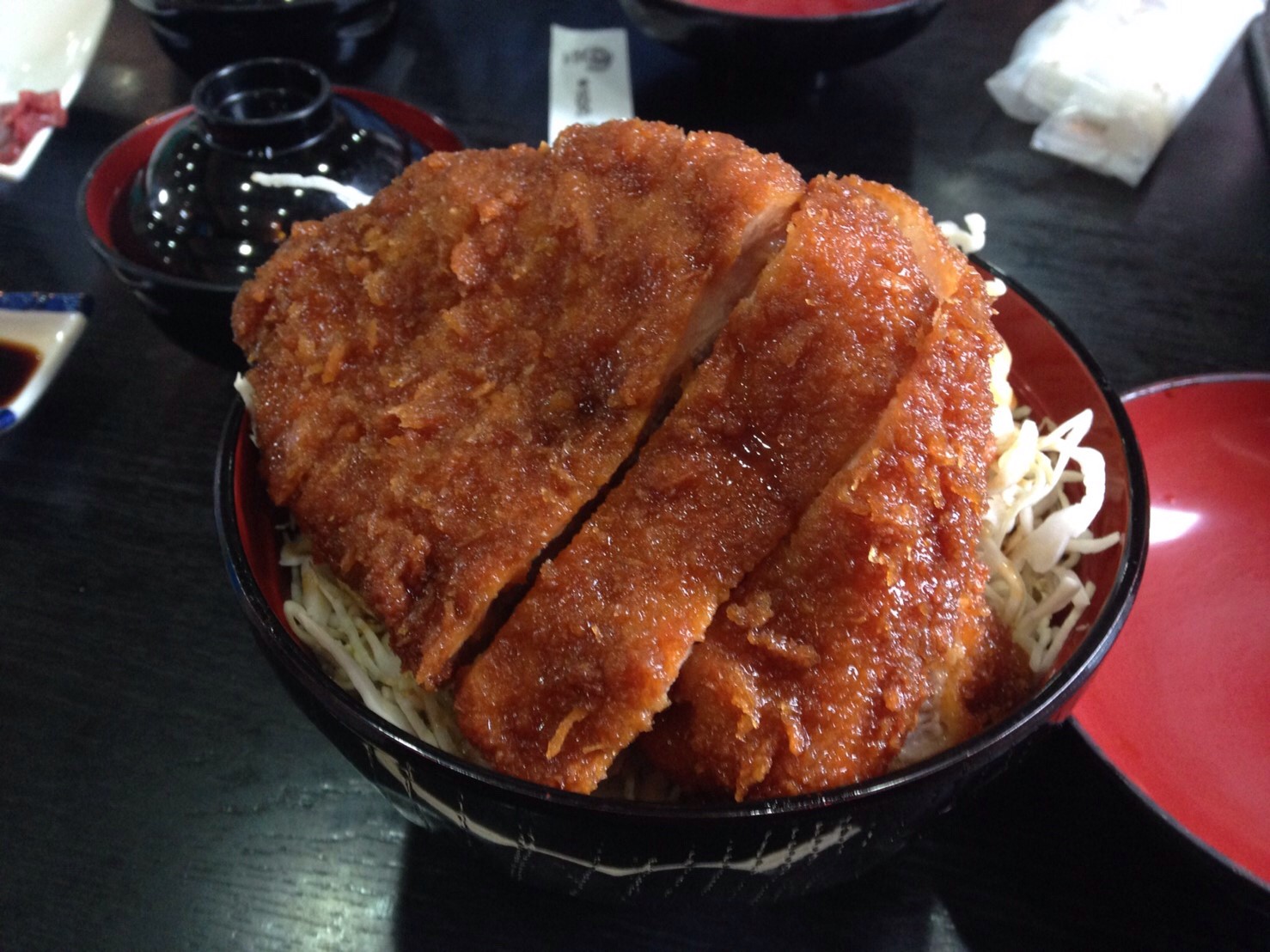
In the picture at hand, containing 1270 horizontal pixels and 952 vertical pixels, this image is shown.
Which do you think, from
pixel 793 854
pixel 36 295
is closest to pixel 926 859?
pixel 793 854

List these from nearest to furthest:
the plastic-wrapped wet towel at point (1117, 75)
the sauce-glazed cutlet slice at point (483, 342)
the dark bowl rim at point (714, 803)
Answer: the dark bowl rim at point (714, 803), the sauce-glazed cutlet slice at point (483, 342), the plastic-wrapped wet towel at point (1117, 75)

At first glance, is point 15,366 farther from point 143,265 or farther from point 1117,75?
point 1117,75

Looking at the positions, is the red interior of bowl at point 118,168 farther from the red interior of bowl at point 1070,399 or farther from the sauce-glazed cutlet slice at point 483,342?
the red interior of bowl at point 1070,399

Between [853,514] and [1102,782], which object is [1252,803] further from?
[853,514]

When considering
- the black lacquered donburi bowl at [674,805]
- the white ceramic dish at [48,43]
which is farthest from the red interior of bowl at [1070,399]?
the white ceramic dish at [48,43]

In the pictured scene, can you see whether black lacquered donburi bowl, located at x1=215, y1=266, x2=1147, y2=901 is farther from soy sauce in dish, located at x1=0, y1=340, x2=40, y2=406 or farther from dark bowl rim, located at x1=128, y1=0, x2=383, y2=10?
dark bowl rim, located at x1=128, y1=0, x2=383, y2=10

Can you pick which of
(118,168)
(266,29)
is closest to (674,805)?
(118,168)

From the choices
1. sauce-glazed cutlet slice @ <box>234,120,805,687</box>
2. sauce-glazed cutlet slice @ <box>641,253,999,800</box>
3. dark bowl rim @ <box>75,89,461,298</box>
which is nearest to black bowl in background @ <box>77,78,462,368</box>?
dark bowl rim @ <box>75,89,461,298</box>
